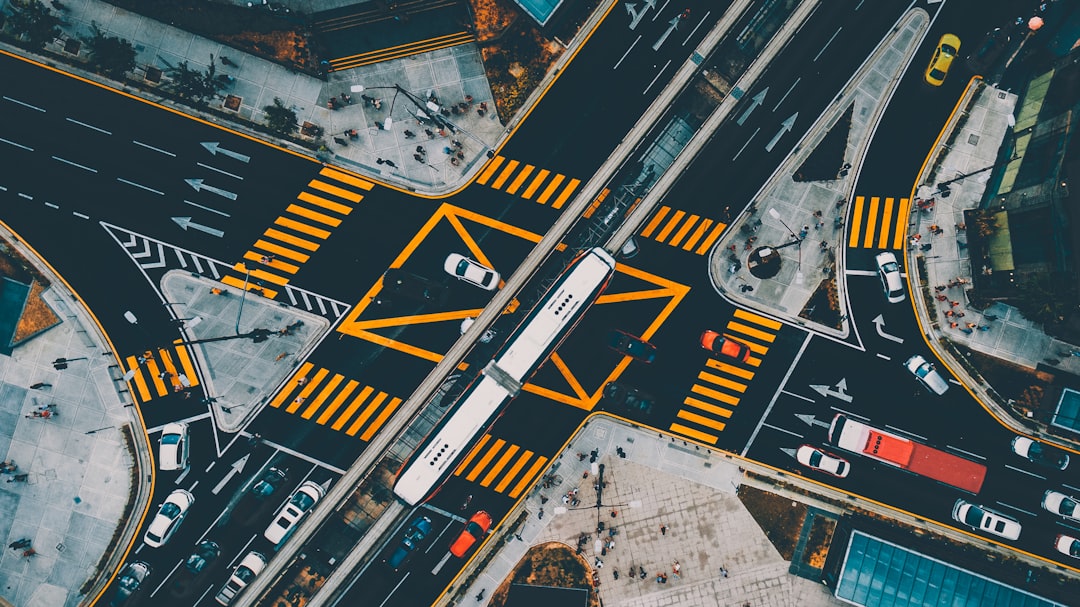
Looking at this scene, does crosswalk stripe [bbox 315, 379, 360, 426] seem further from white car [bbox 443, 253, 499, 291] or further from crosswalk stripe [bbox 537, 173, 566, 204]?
crosswalk stripe [bbox 537, 173, 566, 204]

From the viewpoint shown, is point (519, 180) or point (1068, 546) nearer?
point (1068, 546)

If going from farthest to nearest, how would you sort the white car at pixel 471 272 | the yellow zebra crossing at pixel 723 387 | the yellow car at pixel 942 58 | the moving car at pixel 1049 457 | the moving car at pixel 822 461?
the yellow zebra crossing at pixel 723 387
the moving car at pixel 1049 457
the yellow car at pixel 942 58
the moving car at pixel 822 461
the white car at pixel 471 272

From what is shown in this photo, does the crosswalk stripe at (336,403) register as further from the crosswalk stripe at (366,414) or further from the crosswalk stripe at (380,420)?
the crosswalk stripe at (380,420)

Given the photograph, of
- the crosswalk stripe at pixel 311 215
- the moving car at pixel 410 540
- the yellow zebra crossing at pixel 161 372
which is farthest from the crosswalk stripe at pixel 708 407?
the yellow zebra crossing at pixel 161 372

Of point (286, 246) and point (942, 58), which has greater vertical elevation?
point (942, 58)

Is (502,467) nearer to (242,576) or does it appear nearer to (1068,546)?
(242,576)

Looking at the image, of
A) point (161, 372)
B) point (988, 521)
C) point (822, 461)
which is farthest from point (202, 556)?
point (988, 521)

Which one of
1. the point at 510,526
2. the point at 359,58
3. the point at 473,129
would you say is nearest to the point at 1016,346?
the point at 510,526

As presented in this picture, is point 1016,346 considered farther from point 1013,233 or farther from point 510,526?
point 510,526
